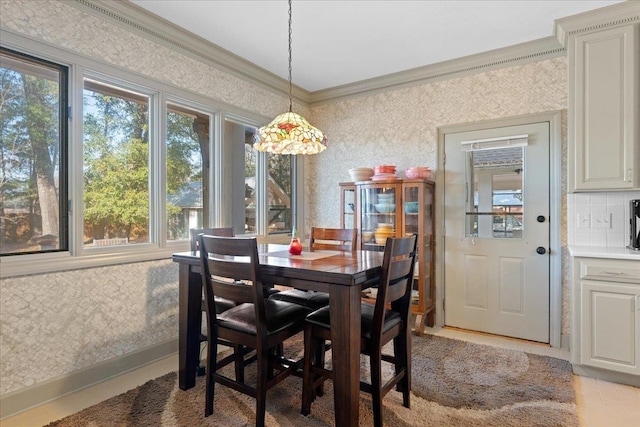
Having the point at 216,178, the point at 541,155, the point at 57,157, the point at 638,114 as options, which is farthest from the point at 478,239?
the point at 57,157

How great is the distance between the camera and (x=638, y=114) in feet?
8.61

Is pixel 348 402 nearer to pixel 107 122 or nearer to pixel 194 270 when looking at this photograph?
pixel 194 270

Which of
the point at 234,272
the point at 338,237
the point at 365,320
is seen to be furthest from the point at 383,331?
the point at 338,237

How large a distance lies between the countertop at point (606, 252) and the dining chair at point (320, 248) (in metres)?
1.66

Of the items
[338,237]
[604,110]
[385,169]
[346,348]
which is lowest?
[346,348]

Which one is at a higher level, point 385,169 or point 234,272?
point 385,169

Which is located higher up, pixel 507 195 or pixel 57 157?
pixel 57 157

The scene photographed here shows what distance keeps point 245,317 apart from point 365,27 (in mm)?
2471

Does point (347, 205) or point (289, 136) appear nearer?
point (289, 136)

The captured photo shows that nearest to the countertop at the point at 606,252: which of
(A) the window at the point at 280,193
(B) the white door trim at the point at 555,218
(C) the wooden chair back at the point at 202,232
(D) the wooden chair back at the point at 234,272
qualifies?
(B) the white door trim at the point at 555,218

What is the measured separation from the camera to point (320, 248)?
2904 millimetres

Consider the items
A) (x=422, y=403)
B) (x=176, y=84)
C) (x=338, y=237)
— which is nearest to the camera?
(x=422, y=403)

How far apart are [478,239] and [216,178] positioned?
2686mm

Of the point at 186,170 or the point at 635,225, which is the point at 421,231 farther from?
the point at 186,170
